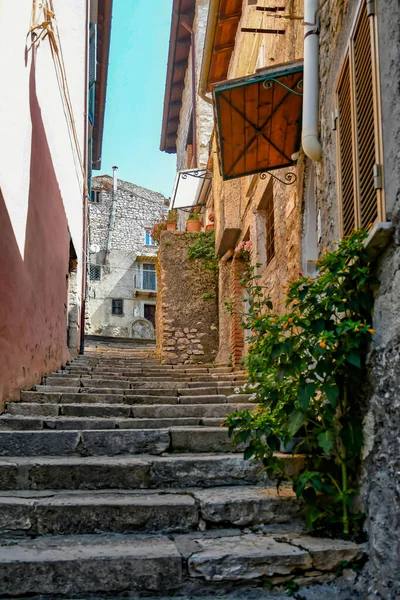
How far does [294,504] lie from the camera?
2.99 m

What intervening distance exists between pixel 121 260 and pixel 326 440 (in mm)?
28945

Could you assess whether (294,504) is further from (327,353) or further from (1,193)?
(1,193)

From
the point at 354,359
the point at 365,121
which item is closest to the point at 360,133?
the point at 365,121

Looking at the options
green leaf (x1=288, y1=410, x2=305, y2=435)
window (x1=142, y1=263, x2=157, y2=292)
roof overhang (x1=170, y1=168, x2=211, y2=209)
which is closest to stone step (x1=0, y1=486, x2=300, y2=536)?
green leaf (x1=288, y1=410, x2=305, y2=435)

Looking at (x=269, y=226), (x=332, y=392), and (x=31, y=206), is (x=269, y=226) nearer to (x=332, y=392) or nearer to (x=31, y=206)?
(x=31, y=206)

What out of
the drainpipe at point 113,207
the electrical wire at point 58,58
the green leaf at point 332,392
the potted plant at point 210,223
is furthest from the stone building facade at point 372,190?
the drainpipe at point 113,207

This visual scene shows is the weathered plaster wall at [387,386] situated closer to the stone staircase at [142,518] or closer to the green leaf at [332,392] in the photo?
the green leaf at [332,392]

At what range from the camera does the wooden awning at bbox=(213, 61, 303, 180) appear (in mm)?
4848

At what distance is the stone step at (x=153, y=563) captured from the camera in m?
2.43

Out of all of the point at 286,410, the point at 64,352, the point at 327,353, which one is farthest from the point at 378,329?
the point at 64,352

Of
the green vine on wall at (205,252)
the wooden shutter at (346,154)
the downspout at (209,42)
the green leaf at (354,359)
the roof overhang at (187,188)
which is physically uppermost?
the downspout at (209,42)

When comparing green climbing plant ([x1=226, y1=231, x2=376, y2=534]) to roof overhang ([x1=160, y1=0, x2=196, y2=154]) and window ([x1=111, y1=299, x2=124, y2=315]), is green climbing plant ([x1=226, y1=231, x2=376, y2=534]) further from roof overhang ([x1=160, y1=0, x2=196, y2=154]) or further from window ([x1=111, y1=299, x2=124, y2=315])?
window ([x1=111, y1=299, x2=124, y2=315])

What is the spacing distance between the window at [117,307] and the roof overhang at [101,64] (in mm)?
12938

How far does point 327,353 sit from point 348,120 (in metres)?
1.27
